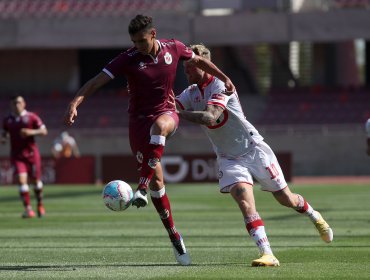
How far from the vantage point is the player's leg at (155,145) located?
404 inches

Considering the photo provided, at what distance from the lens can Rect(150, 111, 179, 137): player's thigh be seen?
10.5m

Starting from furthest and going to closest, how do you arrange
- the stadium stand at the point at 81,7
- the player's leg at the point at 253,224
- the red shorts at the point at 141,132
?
the stadium stand at the point at 81,7 → the red shorts at the point at 141,132 → the player's leg at the point at 253,224

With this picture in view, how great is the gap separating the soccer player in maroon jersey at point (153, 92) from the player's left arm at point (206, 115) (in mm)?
361

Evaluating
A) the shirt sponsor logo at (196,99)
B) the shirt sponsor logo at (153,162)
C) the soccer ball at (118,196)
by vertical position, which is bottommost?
the soccer ball at (118,196)

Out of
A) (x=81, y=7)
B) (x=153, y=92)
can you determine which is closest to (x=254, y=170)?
(x=153, y=92)

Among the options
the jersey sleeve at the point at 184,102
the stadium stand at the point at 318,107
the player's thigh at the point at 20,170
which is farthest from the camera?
the stadium stand at the point at 318,107

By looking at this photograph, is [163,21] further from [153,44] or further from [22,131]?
[153,44]

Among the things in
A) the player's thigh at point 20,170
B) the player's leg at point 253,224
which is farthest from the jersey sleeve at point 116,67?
the player's thigh at point 20,170

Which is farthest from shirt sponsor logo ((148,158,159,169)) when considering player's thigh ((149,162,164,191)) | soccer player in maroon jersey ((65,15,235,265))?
player's thigh ((149,162,164,191))

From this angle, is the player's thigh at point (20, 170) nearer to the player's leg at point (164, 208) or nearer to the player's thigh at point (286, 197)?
the player's leg at point (164, 208)

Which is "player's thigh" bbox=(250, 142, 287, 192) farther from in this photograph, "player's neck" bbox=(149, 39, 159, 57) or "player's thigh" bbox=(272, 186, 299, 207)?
"player's neck" bbox=(149, 39, 159, 57)

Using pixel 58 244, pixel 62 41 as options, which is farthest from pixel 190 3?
pixel 58 244

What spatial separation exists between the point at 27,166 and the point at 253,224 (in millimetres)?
10955

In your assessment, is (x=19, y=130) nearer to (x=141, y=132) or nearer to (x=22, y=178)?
(x=22, y=178)
